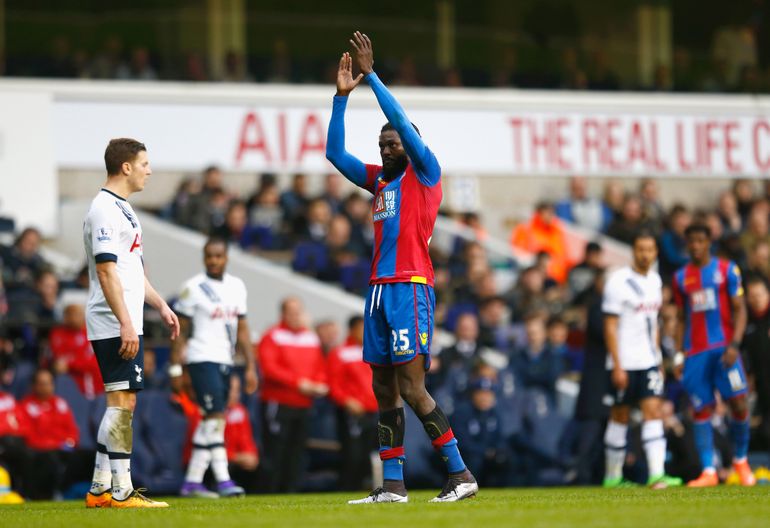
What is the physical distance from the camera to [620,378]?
12.7m

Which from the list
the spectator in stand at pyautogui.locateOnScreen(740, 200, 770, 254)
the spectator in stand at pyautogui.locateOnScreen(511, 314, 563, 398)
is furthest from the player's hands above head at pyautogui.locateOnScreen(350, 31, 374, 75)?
the spectator in stand at pyautogui.locateOnScreen(740, 200, 770, 254)

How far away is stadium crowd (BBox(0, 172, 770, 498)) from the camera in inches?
575

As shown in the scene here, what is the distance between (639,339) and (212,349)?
12.2ft

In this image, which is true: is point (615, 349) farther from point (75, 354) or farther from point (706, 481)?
point (75, 354)

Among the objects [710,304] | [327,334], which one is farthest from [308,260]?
[710,304]

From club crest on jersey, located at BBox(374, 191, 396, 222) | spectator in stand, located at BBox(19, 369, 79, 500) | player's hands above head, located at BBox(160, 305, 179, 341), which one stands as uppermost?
club crest on jersey, located at BBox(374, 191, 396, 222)

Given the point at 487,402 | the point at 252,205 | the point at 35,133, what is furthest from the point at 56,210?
the point at 487,402

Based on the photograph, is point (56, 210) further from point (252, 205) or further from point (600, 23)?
point (600, 23)

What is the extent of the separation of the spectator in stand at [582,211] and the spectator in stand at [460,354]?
7.37 meters

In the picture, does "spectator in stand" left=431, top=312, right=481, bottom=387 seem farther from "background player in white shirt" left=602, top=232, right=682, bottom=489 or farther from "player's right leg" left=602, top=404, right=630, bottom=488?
"background player in white shirt" left=602, top=232, right=682, bottom=489

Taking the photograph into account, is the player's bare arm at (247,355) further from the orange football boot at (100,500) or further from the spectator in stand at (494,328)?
the spectator in stand at (494,328)

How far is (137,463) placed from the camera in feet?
48.6

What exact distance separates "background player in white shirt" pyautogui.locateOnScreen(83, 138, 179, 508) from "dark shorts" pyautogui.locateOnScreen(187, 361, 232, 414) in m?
2.77

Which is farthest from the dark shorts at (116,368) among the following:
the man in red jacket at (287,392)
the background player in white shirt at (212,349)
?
the man in red jacket at (287,392)
